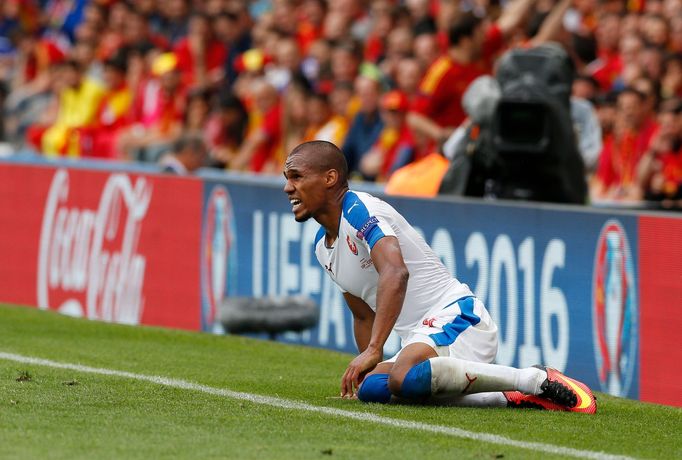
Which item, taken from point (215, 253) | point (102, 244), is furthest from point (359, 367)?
point (102, 244)

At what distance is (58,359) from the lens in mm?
9062

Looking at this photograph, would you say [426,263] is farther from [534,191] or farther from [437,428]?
[534,191]

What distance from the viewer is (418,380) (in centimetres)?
703

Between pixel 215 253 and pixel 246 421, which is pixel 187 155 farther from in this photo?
pixel 246 421

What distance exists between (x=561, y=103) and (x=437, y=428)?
4816mm

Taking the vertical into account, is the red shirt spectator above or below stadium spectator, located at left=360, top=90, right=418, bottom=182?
above

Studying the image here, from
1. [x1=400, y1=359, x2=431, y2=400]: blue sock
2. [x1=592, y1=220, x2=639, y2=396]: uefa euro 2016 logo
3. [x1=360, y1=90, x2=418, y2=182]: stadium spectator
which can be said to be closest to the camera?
[x1=400, y1=359, x2=431, y2=400]: blue sock

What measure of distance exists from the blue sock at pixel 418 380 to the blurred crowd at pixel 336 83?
15.1 ft

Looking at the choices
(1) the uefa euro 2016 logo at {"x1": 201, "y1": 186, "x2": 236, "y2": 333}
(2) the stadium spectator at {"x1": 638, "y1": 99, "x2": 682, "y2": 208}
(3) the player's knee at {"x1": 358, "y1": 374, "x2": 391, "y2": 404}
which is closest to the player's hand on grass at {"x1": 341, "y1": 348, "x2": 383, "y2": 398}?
(3) the player's knee at {"x1": 358, "y1": 374, "x2": 391, "y2": 404}

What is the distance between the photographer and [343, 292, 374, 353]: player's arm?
7.45 metres

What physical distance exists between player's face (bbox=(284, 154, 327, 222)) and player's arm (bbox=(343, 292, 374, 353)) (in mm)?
525

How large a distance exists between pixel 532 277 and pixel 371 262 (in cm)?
250

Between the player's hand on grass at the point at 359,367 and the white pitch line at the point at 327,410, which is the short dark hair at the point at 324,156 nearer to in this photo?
the player's hand on grass at the point at 359,367

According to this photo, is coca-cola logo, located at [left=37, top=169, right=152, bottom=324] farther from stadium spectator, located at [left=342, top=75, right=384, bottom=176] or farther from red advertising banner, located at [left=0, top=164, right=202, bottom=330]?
stadium spectator, located at [left=342, top=75, right=384, bottom=176]
